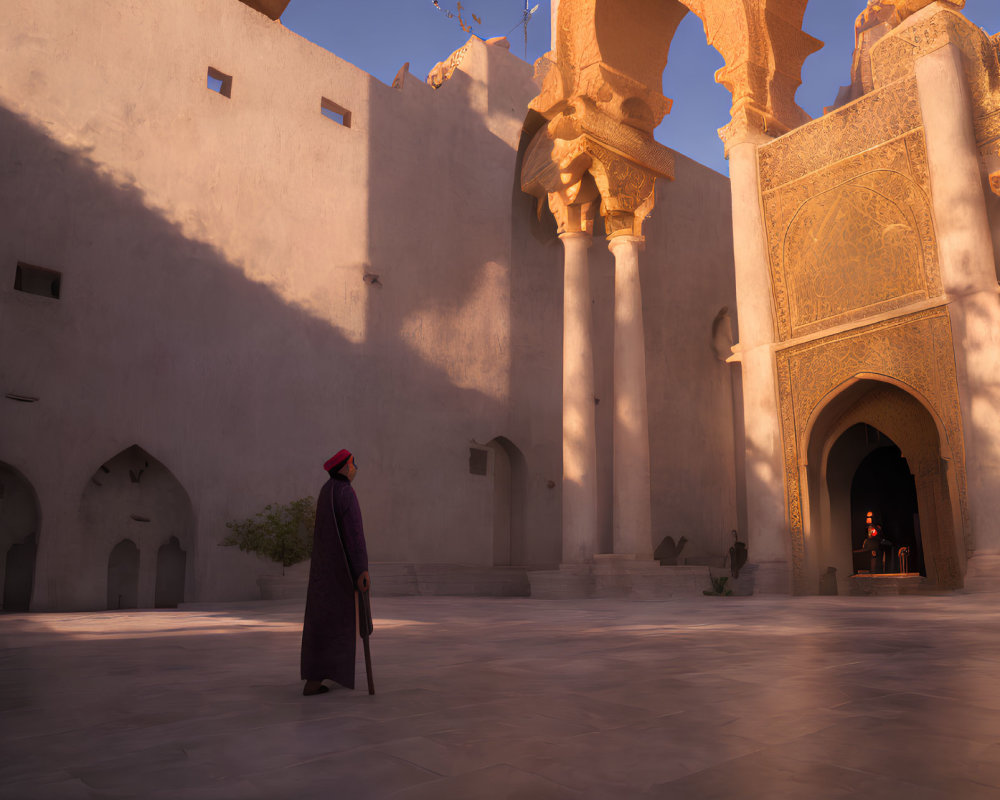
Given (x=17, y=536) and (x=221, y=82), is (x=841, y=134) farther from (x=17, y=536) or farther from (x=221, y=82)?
(x=17, y=536)

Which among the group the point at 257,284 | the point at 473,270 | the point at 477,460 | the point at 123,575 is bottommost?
the point at 123,575

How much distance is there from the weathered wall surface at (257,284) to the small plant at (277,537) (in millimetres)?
421

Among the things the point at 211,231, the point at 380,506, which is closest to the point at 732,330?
the point at 380,506

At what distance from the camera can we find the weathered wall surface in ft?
40.4

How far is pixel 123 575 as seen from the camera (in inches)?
512

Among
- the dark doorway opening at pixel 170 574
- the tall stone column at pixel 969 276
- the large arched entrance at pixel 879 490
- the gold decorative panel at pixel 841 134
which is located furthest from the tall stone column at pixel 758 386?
the dark doorway opening at pixel 170 574

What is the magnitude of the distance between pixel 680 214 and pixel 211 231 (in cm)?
1373

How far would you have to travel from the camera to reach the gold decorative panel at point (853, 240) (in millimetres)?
11180

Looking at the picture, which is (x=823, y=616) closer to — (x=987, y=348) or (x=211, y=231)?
(x=987, y=348)

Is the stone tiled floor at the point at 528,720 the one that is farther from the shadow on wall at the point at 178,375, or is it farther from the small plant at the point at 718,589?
the shadow on wall at the point at 178,375

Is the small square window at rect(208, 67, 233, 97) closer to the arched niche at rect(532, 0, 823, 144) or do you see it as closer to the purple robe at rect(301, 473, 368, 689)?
the arched niche at rect(532, 0, 823, 144)

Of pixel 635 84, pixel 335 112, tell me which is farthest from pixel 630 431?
pixel 335 112

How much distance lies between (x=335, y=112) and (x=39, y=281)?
7.07 meters

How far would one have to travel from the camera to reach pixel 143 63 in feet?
45.2
